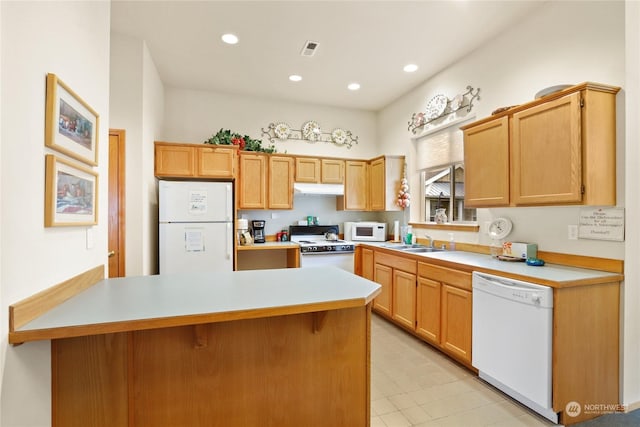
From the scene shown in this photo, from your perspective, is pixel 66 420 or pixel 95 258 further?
pixel 95 258

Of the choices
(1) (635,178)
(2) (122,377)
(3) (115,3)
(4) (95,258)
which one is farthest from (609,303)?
(3) (115,3)

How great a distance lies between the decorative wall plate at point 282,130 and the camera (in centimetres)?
483

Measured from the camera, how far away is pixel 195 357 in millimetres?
1450

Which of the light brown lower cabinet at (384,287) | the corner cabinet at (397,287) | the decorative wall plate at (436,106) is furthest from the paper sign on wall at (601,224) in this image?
the decorative wall plate at (436,106)

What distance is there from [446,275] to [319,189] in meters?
2.36

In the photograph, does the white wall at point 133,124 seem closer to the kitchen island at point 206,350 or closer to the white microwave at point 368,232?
the kitchen island at point 206,350

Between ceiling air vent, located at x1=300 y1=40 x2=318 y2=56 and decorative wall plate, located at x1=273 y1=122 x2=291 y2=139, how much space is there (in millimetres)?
1532

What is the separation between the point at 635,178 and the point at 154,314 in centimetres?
288

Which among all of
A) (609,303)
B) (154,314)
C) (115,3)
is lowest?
(609,303)

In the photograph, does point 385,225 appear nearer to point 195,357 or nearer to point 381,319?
point 381,319

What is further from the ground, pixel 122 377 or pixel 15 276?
pixel 15 276

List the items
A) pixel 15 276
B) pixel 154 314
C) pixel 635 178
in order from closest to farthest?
pixel 15 276 < pixel 154 314 < pixel 635 178

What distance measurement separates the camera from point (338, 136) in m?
5.16

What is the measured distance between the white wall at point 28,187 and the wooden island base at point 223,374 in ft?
0.46
